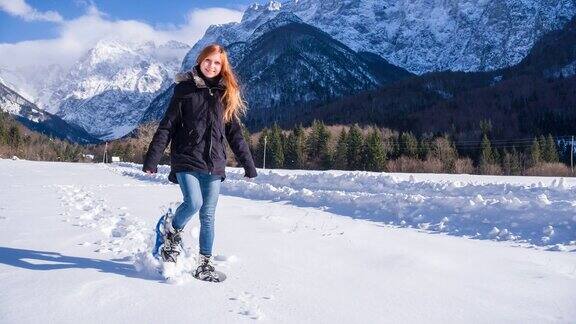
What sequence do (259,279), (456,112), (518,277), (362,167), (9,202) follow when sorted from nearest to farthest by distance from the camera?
(259,279) → (518,277) → (9,202) → (362,167) → (456,112)

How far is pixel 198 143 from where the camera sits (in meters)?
4.54

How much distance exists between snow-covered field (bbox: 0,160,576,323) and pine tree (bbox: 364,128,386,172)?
2879 inches

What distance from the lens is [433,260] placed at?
5.73m

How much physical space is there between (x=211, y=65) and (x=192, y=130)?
707mm

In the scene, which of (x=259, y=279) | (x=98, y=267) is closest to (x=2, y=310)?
(x=98, y=267)

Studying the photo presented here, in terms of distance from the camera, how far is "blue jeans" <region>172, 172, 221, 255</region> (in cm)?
448

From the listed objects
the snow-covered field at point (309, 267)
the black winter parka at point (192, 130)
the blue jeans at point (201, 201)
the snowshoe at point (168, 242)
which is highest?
the black winter parka at point (192, 130)

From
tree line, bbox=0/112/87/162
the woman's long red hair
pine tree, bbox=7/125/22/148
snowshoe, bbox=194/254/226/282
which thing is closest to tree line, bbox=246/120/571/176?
tree line, bbox=0/112/87/162

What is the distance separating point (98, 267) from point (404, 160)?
273 feet

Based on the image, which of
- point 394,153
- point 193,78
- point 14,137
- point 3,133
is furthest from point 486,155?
point 14,137

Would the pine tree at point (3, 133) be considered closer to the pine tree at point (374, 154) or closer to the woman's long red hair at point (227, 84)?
the pine tree at point (374, 154)

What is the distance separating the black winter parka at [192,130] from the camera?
450cm

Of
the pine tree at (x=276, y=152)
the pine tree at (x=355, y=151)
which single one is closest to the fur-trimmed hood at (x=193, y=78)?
the pine tree at (x=355, y=151)

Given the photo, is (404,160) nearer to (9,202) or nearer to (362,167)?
(362,167)
